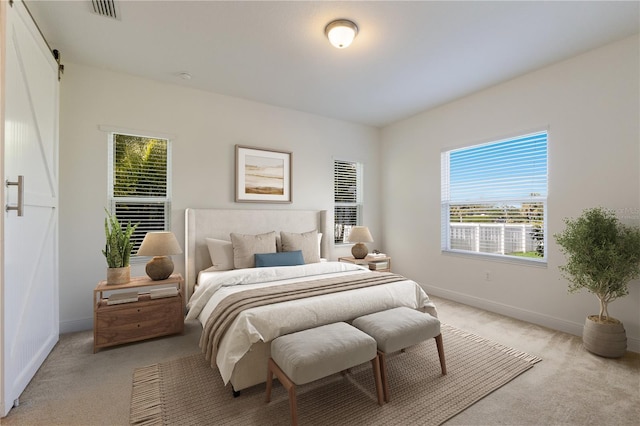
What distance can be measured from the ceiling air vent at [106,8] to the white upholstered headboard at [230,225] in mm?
1959

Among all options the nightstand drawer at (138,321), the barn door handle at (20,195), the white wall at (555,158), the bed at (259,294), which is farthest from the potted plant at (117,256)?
the white wall at (555,158)

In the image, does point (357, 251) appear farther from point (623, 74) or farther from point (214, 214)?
point (623, 74)

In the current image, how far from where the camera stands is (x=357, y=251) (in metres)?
4.34

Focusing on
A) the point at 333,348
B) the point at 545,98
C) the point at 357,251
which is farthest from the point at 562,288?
the point at 333,348

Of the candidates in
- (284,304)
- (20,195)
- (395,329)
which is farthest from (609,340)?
(20,195)

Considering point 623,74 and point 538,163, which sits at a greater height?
point 623,74

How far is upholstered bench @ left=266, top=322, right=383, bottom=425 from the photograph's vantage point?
1.63 meters

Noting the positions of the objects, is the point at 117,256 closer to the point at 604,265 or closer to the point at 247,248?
the point at 247,248

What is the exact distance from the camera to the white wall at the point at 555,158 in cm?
267

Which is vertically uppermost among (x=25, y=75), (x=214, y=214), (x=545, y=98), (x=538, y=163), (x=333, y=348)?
(x=545, y=98)

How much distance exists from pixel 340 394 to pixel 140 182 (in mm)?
3120

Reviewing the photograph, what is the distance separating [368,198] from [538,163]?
2.54 meters

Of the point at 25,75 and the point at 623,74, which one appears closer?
the point at 25,75

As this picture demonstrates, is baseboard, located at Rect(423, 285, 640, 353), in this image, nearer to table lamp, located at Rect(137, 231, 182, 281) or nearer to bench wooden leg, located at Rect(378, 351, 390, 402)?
bench wooden leg, located at Rect(378, 351, 390, 402)
